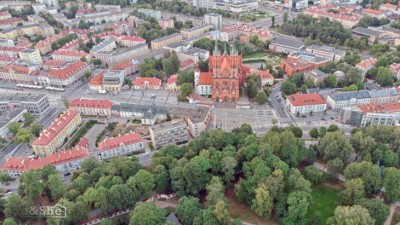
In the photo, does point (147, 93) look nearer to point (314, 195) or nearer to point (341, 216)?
point (314, 195)

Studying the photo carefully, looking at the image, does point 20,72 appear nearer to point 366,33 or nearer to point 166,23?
point 166,23

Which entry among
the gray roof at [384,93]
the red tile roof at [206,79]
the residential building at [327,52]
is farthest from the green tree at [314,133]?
the residential building at [327,52]

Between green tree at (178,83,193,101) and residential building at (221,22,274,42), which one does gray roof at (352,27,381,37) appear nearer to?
residential building at (221,22,274,42)

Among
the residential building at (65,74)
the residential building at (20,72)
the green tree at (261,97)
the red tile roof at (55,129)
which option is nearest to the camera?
the red tile roof at (55,129)

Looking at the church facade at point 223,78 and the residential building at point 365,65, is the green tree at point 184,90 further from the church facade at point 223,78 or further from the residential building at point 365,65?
the residential building at point 365,65

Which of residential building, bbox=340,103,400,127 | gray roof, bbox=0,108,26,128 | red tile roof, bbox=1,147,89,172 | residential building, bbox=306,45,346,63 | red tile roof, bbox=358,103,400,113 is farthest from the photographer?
residential building, bbox=306,45,346,63

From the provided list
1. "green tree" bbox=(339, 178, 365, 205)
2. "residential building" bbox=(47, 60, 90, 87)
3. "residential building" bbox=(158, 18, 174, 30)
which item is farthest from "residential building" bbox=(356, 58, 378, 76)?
"residential building" bbox=(47, 60, 90, 87)
